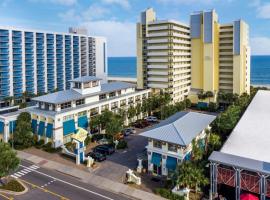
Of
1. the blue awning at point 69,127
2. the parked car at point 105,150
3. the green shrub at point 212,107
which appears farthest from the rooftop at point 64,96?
the green shrub at point 212,107

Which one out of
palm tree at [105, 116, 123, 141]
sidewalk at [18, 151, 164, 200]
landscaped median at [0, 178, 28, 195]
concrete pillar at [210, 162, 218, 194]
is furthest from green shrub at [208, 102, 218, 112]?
landscaped median at [0, 178, 28, 195]

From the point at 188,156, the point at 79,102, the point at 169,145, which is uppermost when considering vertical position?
the point at 79,102

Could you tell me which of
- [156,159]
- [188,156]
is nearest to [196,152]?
[188,156]

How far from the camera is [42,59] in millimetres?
113750

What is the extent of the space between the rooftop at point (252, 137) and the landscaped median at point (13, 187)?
33.5 metres

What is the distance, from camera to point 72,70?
12838 cm

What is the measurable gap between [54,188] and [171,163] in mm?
20487

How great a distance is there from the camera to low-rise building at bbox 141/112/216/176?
4812 centimetres

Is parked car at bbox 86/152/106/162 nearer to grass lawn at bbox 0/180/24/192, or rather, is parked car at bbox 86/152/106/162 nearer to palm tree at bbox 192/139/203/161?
grass lawn at bbox 0/180/24/192

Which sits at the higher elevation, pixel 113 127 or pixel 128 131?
pixel 113 127

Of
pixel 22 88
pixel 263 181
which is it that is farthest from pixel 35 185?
pixel 22 88

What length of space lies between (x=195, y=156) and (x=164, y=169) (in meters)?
6.47

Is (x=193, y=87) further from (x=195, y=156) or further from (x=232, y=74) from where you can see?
(x=195, y=156)

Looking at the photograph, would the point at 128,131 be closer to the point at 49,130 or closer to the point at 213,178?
the point at 49,130
